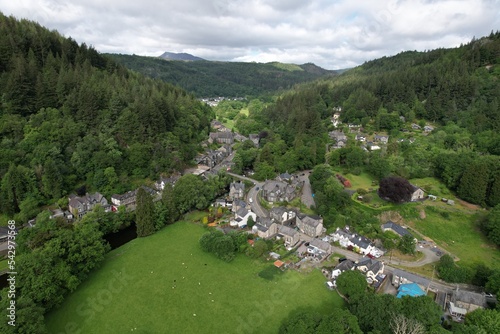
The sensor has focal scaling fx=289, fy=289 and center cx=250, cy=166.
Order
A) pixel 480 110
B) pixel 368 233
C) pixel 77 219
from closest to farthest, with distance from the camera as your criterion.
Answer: pixel 368 233 → pixel 77 219 → pixel 480 110

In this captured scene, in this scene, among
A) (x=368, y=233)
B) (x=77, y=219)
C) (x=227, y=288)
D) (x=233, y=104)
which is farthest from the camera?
(x=233, y=104)

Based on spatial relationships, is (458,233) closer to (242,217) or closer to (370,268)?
(370,268)

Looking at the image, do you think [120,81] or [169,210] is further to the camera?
[120,81]

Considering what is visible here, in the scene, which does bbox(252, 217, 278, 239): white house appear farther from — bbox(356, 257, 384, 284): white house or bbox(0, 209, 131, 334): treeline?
bbox(0, 209, 131, 334): treeline

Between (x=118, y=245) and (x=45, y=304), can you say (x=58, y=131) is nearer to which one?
(x=118, y=245)

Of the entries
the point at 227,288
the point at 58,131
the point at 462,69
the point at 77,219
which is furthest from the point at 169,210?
the point at 462,69
